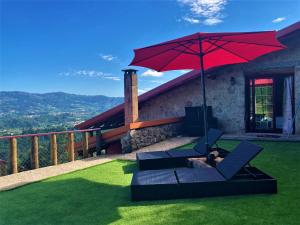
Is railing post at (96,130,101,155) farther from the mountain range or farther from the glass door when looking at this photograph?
the mountain range

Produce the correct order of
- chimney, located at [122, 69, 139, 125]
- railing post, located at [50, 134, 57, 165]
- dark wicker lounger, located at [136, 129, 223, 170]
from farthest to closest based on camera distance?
chimney, located at [122, 69, 139, 125] → railing post, located at [50, 134, 57, 165] → dark wicker lounger, located at [136, 129, 223, 170]

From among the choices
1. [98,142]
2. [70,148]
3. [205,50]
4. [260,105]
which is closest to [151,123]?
[98,142]

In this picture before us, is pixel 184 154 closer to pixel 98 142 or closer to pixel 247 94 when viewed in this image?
pixel 98 142

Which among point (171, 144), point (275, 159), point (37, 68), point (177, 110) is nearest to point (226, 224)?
point (275, 159)

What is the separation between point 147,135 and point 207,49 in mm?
4534

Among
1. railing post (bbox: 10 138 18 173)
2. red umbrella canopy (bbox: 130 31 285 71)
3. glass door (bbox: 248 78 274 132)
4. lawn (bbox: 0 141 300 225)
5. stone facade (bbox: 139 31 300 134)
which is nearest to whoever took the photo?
lawn (bbox: 0 141 300 225)

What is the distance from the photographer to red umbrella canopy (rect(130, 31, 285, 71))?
4.60 metres

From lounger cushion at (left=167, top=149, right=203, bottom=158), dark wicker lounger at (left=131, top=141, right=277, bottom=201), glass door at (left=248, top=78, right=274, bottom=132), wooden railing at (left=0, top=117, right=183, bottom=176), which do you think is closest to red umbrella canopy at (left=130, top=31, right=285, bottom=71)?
dark wicker lounger at (left=131, top=141, right=277, bottom=201)

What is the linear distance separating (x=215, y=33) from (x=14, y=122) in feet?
298

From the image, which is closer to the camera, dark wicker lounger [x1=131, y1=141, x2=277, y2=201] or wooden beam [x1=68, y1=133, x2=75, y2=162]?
dark wicker lounger [x1=131, y1=141, x2=277, y2=201]

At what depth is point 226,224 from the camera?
9.97 ft

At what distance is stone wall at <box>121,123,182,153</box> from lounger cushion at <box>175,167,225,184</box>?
447 cm

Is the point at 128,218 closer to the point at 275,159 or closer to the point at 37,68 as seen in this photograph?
the point at 275,159

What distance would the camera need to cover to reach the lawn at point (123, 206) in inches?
128
